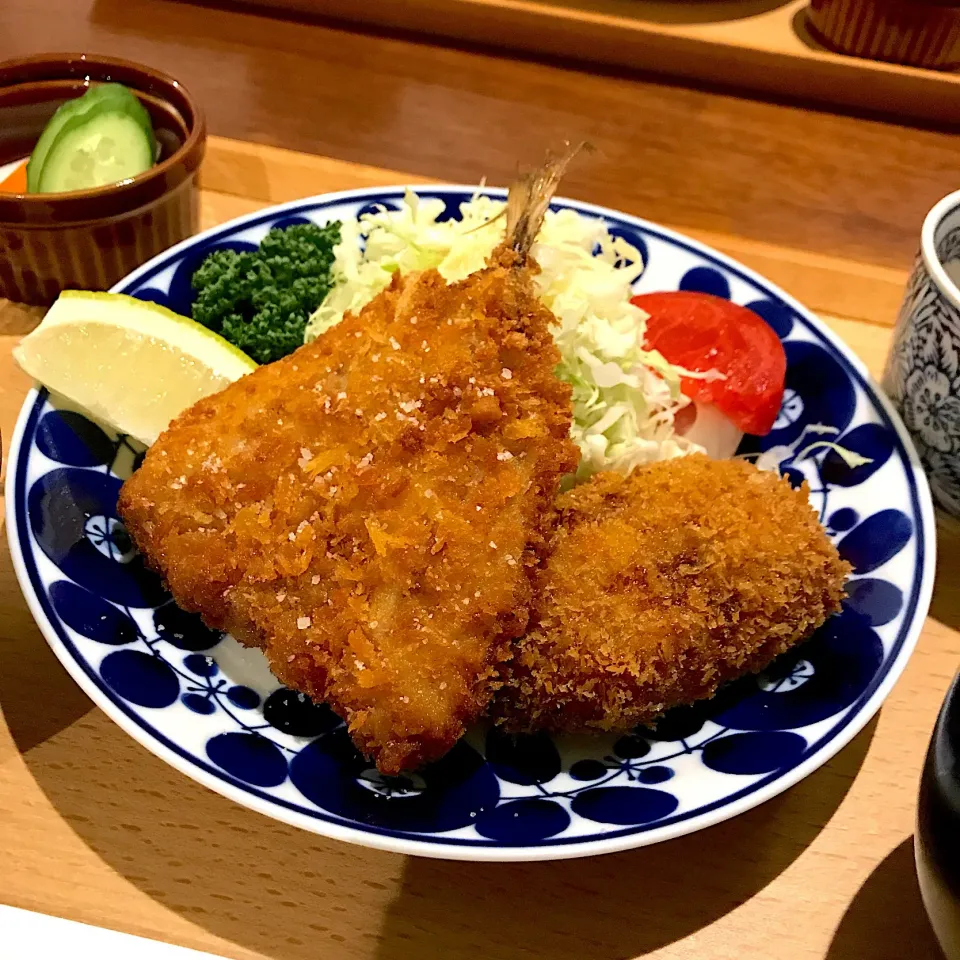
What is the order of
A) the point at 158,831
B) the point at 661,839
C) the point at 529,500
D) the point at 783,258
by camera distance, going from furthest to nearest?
the point at 783,258, the point at 529,500, the point at 158,831, the point at 661,839

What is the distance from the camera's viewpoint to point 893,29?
219 centimetres

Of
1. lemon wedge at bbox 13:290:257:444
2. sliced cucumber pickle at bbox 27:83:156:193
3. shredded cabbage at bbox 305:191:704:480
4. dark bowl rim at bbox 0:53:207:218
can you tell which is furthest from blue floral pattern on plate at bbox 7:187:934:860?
sliced cucumber pickle at bbox 27:83:156:193

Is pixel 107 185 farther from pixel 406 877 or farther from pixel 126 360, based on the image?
pixel 406 877

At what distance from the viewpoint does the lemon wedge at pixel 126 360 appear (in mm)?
1423

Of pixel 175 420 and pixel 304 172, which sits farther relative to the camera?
pixel 304 172

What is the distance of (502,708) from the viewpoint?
1238mm

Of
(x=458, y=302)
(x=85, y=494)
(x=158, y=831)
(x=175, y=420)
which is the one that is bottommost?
(x=158, y=831)

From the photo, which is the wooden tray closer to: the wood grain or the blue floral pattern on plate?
the wood grain

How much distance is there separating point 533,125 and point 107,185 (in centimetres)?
120

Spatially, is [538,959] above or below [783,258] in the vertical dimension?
below

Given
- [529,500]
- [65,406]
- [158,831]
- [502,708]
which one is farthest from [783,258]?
[158,831]

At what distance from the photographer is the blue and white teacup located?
1408 mm

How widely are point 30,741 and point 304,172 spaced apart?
1503 mm

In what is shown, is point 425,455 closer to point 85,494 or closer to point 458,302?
point 458,302
